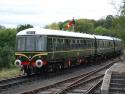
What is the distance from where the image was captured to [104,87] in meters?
14.6

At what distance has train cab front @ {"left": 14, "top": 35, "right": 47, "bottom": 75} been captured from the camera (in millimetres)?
22578

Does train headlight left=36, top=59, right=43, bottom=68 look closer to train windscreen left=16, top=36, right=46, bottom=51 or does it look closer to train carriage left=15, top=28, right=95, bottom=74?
train carriage left=15, top=28, right=95, bottom=74

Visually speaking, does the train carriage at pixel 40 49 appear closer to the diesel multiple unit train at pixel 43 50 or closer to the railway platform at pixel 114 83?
the diesel multiple unit train at pixel 43 50

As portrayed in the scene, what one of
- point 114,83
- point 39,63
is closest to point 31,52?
point 39,63

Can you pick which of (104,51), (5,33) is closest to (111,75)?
(104,51)

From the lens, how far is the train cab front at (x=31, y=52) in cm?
2258

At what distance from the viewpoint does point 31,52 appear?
75.0 feet

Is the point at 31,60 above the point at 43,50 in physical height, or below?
below

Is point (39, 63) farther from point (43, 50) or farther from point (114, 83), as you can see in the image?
point (114, 83)

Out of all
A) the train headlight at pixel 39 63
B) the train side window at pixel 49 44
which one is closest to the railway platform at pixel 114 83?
the train headlight at pixel 39 63

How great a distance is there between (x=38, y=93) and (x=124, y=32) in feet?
33.7

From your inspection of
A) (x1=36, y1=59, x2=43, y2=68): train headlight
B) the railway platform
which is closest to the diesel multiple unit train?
(x1=36, y1=59, x2=43, y2=68): train headlight

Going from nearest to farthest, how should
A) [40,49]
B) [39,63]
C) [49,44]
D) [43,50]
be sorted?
[39,63] → [43,50] → [40,49] → [49,44]

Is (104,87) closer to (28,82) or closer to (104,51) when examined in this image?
(28,82)
